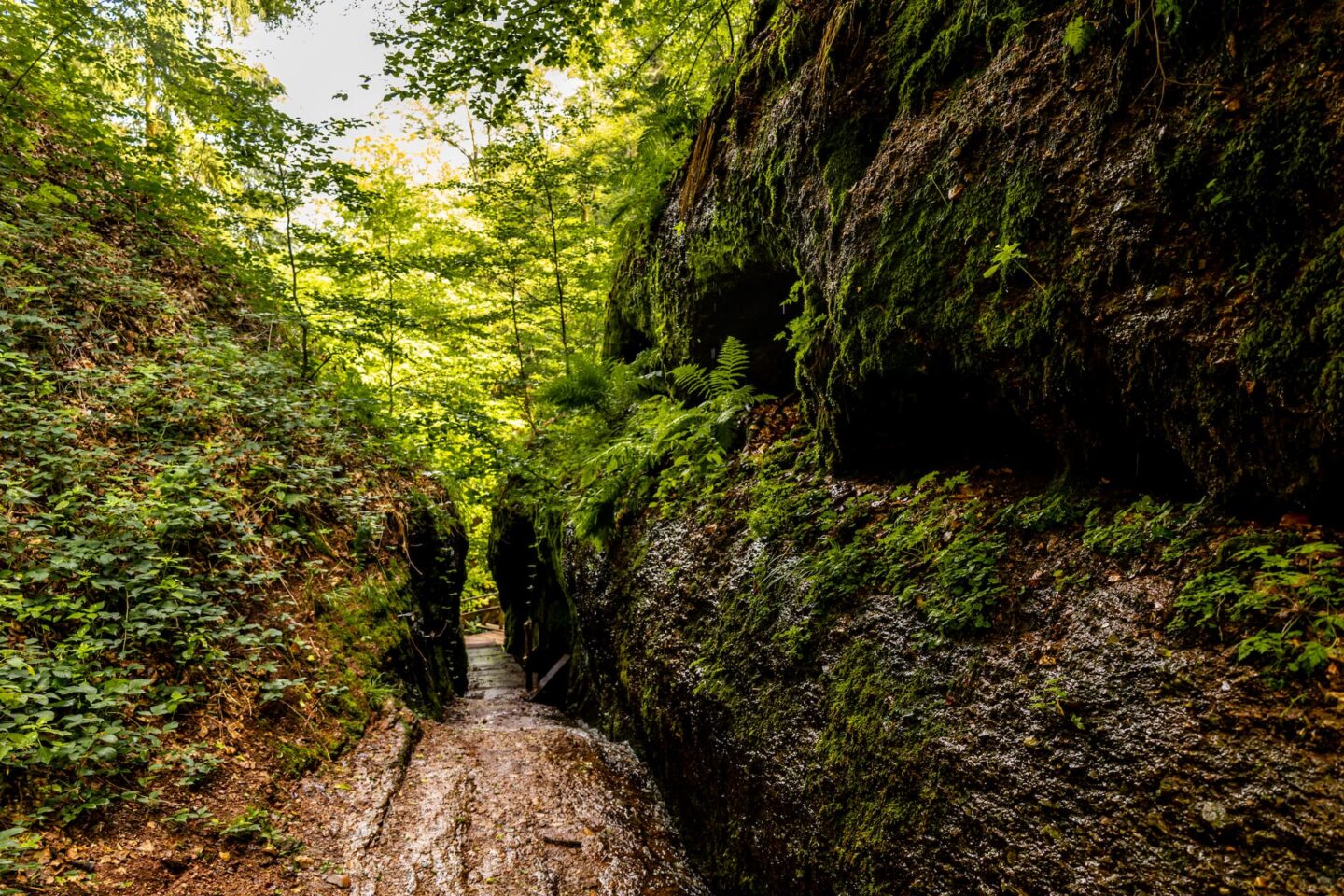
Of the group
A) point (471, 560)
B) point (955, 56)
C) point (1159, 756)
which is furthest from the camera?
point (471, 560)

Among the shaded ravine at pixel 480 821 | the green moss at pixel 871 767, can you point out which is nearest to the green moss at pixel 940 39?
the green moss at pixel 871 767

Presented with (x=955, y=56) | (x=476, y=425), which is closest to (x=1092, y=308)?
(x=955, y=56)

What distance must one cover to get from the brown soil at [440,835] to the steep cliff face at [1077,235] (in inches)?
128

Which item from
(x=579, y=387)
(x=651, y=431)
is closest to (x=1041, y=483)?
(x=651, y=431)

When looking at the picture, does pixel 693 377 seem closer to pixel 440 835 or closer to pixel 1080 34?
pixel 1080 34

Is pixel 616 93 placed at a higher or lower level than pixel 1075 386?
higher

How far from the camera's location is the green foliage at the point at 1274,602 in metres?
1.57

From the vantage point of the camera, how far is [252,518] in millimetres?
5234

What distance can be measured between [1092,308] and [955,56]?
1.84 m

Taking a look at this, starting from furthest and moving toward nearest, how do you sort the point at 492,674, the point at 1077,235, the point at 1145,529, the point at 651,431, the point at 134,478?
the point at 492,674 → the point at 651,431 → the point at 134,478 → the point at 1077,235 → the point at 1145,529

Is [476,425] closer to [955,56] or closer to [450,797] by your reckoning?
[450,797]

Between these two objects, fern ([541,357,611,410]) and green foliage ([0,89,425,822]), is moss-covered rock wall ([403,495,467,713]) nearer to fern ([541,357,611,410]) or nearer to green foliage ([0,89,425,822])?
green foliage ([0,89,425,822])

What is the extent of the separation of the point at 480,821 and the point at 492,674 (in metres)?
9.95

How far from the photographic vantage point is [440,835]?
3.99m
